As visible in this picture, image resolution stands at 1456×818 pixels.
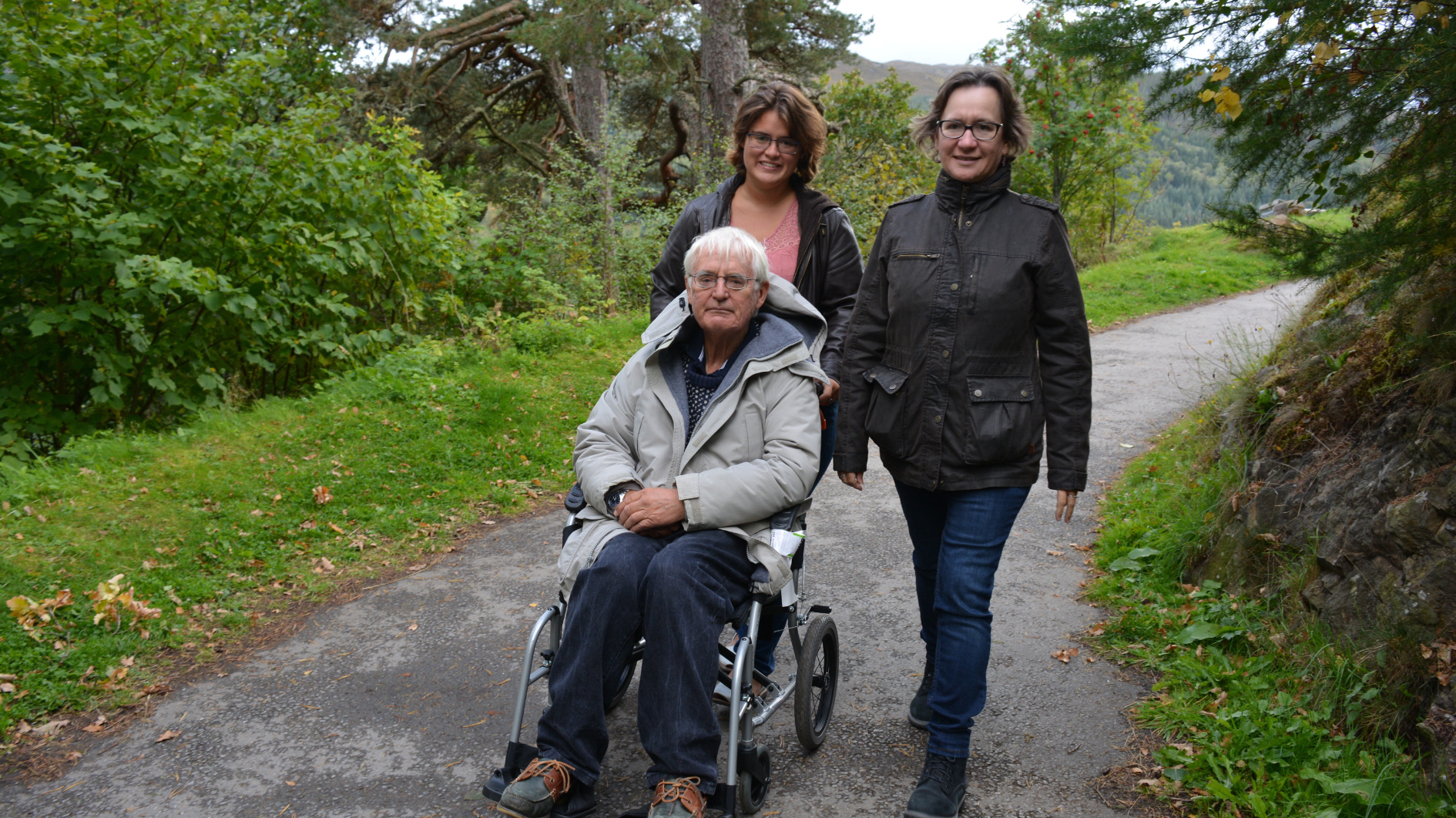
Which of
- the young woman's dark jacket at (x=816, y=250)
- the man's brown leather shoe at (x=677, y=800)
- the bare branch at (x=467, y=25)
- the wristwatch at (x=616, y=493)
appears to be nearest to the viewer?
the man's brown leather shoe at (x=677, y=800)

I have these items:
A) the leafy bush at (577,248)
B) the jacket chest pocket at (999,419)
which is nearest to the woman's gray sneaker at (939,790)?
the jacket chest pocket at (999,419)

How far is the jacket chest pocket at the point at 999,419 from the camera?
2635 mm

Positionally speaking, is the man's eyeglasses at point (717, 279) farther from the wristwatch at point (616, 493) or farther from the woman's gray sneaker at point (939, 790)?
the woman's gray sneaker at point (939, 790)

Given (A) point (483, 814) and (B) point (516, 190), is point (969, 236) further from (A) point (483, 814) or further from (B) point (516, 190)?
(B) point (516, 190)

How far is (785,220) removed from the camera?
341cm

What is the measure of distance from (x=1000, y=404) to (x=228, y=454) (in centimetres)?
479

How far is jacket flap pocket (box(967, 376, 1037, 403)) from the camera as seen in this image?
265 centimetres

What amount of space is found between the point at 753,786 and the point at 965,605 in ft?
2.67

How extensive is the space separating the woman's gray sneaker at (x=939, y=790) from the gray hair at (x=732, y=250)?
5.06 ft

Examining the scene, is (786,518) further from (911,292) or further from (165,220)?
(165,220)

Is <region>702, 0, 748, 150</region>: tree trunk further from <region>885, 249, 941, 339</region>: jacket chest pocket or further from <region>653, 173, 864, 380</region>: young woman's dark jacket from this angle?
<region>885, 249, 941, 339</region>: jacket chest pocket

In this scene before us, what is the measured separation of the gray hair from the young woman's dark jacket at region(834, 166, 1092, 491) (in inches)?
17.2

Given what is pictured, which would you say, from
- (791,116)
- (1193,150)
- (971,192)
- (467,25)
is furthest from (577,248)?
(1193,150)

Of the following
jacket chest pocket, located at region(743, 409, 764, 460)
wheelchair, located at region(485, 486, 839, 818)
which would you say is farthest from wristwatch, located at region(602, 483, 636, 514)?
jacket chest pocket, located at region(743, 409, 764, 460)
